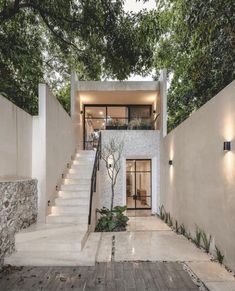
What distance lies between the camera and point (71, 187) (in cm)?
780

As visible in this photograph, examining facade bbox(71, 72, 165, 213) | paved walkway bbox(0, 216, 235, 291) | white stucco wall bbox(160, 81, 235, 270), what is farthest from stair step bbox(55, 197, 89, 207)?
facade bbox(71, 72, 165, 213)

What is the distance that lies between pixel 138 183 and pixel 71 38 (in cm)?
604

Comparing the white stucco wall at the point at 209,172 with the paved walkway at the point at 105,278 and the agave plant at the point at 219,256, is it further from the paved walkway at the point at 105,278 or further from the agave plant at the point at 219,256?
the paved walkway at the point at 105,278

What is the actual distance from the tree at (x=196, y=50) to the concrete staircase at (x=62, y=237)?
13.9 feet

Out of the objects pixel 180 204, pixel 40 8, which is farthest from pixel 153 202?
pixel 40 8

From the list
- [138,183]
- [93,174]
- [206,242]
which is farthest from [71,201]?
[138,183]

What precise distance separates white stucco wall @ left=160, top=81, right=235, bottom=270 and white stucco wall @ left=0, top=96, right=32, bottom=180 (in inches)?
137

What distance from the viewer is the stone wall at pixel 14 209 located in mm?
4375

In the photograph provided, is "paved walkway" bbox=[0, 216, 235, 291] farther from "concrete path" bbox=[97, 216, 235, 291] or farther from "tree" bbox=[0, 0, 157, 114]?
"tree" bbox=[0, 0, 157, 114]

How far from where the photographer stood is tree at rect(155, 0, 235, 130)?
5422 millimetres

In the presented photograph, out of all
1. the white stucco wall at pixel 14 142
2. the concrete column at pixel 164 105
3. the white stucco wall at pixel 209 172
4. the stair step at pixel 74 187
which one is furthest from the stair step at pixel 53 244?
the concrete column at pixel 164 105

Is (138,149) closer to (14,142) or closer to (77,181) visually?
(77,181)

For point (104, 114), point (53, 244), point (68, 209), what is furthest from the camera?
point (104, 114)

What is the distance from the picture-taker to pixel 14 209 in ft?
16.0
